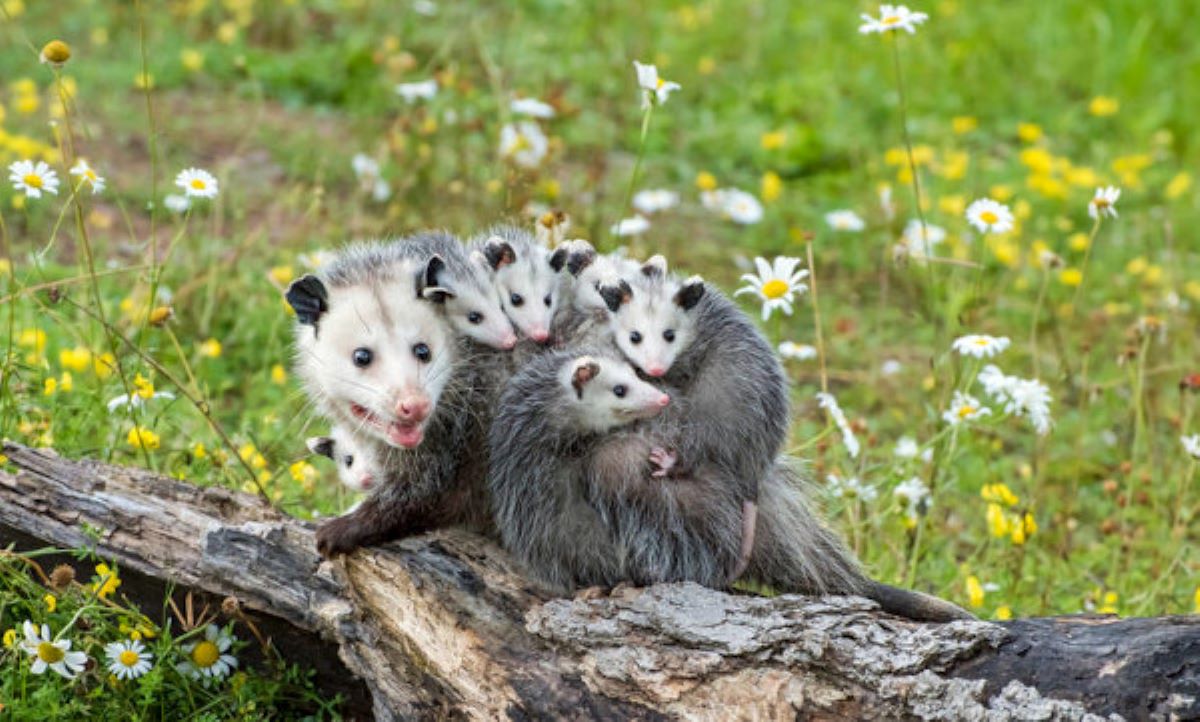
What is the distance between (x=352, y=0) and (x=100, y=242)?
2714mm

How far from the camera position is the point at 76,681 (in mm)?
2898

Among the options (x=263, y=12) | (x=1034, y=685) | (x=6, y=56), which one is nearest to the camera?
(x=1034, y=685)

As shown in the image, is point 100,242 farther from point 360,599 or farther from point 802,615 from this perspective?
point 802,615

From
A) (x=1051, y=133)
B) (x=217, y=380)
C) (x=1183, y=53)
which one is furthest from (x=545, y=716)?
(x=1183, y=53)

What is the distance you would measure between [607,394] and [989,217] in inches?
56.8

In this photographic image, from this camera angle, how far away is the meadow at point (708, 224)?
3.59 m

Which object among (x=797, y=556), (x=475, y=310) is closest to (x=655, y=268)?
(x=475, y=310)

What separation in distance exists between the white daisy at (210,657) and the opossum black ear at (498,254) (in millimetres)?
893

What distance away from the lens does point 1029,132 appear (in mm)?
6516

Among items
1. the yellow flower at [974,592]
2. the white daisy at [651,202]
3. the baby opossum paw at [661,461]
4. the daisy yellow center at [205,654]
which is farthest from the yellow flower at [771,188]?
the daisy yellow center at [205,654]

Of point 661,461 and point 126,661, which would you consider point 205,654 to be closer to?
point 126,661

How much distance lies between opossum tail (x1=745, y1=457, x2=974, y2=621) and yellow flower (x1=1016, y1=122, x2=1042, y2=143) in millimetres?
3934

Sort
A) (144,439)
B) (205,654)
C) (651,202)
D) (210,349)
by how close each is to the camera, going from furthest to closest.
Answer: (651,202) < (210,349) < (144,439) < (205,654)

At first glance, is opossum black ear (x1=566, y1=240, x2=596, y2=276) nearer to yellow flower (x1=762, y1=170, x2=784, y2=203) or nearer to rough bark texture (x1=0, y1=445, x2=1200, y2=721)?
rough bark texture (x1=0, y1=445, x2=1200, y2=721)
